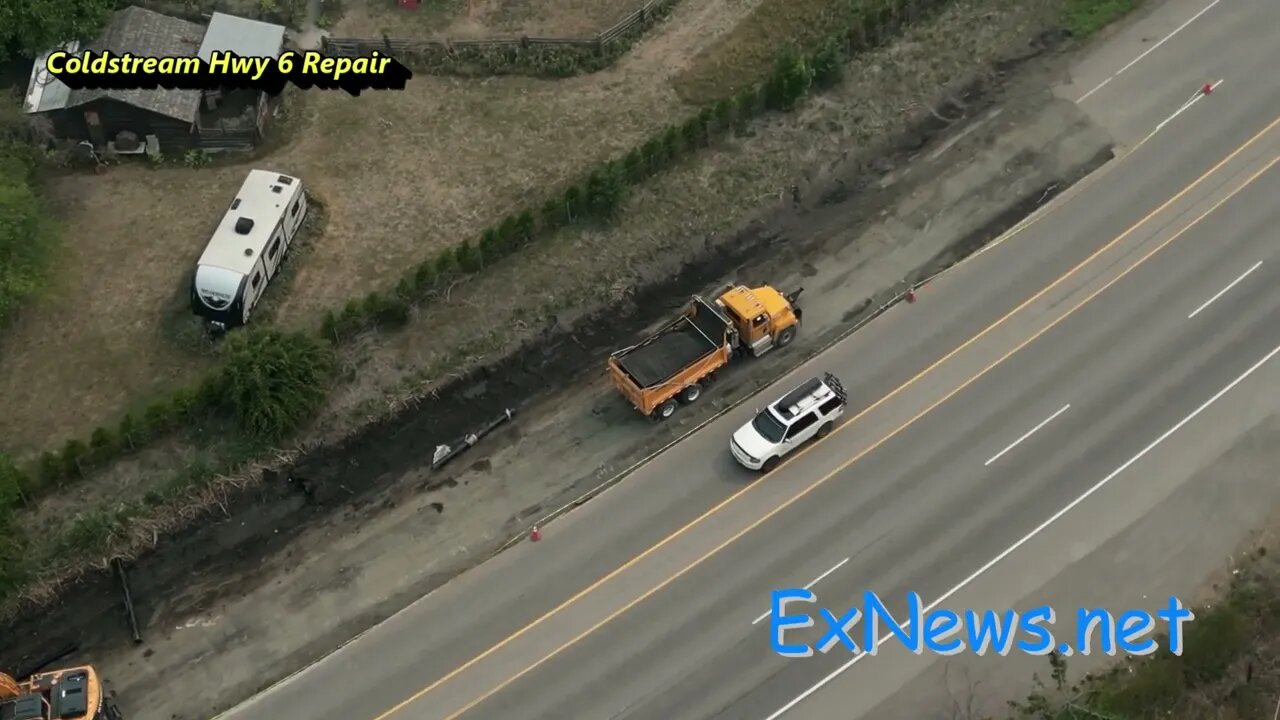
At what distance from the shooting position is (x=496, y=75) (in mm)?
54531

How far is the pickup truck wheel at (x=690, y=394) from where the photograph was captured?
43544mm

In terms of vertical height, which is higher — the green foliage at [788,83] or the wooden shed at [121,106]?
the green foliage at [788,83]

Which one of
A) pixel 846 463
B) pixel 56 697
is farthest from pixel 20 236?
pixel 846 463

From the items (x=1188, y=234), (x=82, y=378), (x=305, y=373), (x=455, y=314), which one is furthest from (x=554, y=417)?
(x=1188, y=234)

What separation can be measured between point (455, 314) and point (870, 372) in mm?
14816

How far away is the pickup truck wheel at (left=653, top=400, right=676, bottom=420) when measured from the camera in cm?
4320

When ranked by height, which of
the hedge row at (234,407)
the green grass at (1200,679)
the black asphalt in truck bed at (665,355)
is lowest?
the hedge row at (234,407)

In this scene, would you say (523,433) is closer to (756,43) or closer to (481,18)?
(756,43)

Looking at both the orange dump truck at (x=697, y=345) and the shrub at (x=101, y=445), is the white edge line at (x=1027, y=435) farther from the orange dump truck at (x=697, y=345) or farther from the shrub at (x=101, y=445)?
the shrub at (x=101, y=445)

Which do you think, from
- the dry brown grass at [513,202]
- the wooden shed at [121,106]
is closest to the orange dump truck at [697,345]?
the dry brown grass at [513,202]

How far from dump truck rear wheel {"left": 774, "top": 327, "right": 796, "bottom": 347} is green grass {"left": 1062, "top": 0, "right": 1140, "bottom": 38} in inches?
793

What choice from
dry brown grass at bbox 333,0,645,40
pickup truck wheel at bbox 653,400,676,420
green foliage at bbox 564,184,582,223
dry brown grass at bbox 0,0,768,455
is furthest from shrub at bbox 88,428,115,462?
dry brown grass at bbox 333,0,645,40

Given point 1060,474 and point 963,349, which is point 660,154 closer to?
point 963,349

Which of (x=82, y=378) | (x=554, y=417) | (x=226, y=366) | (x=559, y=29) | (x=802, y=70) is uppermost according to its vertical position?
(x=802, y=70)
